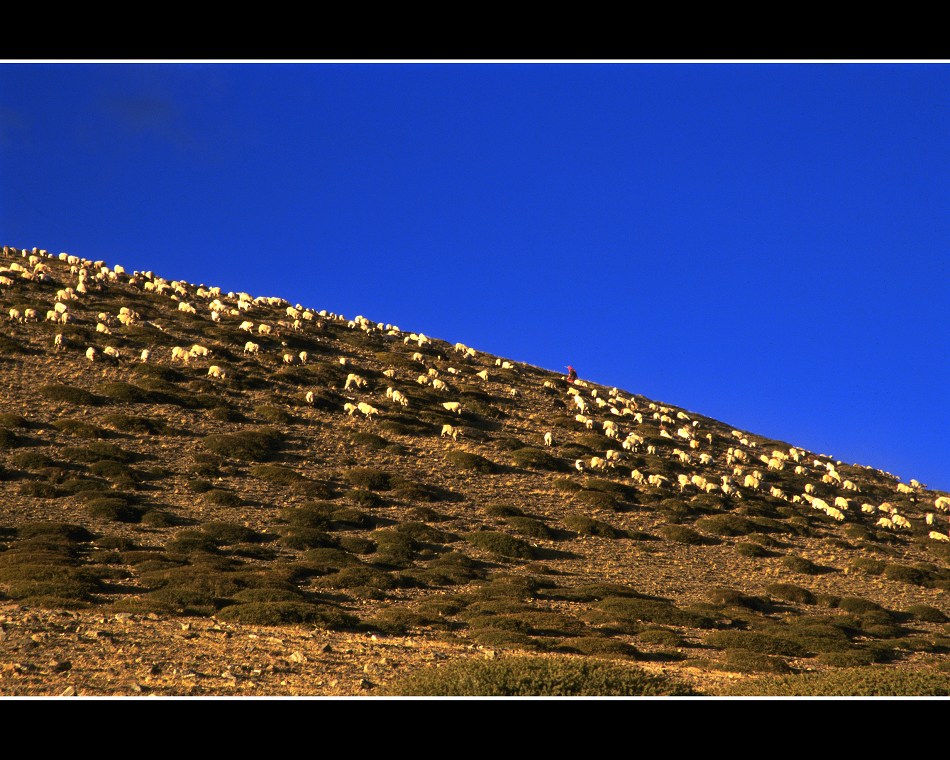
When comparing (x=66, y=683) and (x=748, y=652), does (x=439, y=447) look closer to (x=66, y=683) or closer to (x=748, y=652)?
(x=748, y=652)

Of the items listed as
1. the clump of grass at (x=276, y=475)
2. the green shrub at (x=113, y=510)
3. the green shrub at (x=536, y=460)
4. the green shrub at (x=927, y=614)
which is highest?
the green shrub at (x=536, y=460)

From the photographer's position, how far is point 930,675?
21156mm

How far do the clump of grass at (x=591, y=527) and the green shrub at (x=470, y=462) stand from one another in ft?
22.7

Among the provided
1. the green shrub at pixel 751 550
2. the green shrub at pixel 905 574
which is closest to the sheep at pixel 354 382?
the green shrub at pixel 751 550

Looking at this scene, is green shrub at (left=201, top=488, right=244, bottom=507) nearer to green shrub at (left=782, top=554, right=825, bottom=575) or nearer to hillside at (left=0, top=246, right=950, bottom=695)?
hillside at (left=0, top=246, right=950, bottom=695)

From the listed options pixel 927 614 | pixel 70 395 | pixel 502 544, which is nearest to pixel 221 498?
pixel 502 544

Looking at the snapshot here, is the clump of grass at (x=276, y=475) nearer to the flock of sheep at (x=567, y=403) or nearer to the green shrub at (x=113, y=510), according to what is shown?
the green shrub at (x=113, y=510)

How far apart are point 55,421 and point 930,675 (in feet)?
132

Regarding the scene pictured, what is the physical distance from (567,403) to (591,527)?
26.4 meters

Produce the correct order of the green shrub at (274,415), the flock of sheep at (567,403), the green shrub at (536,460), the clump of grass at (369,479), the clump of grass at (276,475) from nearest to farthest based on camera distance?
the clump of grass at (276,475) < the clump of grass at (369,479) < the green shrub at (274,415) < the green shrub at (536,460) < the flock of sheep at (567,403)

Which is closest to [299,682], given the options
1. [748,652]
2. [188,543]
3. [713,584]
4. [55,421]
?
[748,652]

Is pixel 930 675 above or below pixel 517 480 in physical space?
below

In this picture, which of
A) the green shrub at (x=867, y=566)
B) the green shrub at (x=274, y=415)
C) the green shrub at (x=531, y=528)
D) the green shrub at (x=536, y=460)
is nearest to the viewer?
the green shrub at (x=531, y=528)

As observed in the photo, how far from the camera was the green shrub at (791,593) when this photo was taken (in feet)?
122
